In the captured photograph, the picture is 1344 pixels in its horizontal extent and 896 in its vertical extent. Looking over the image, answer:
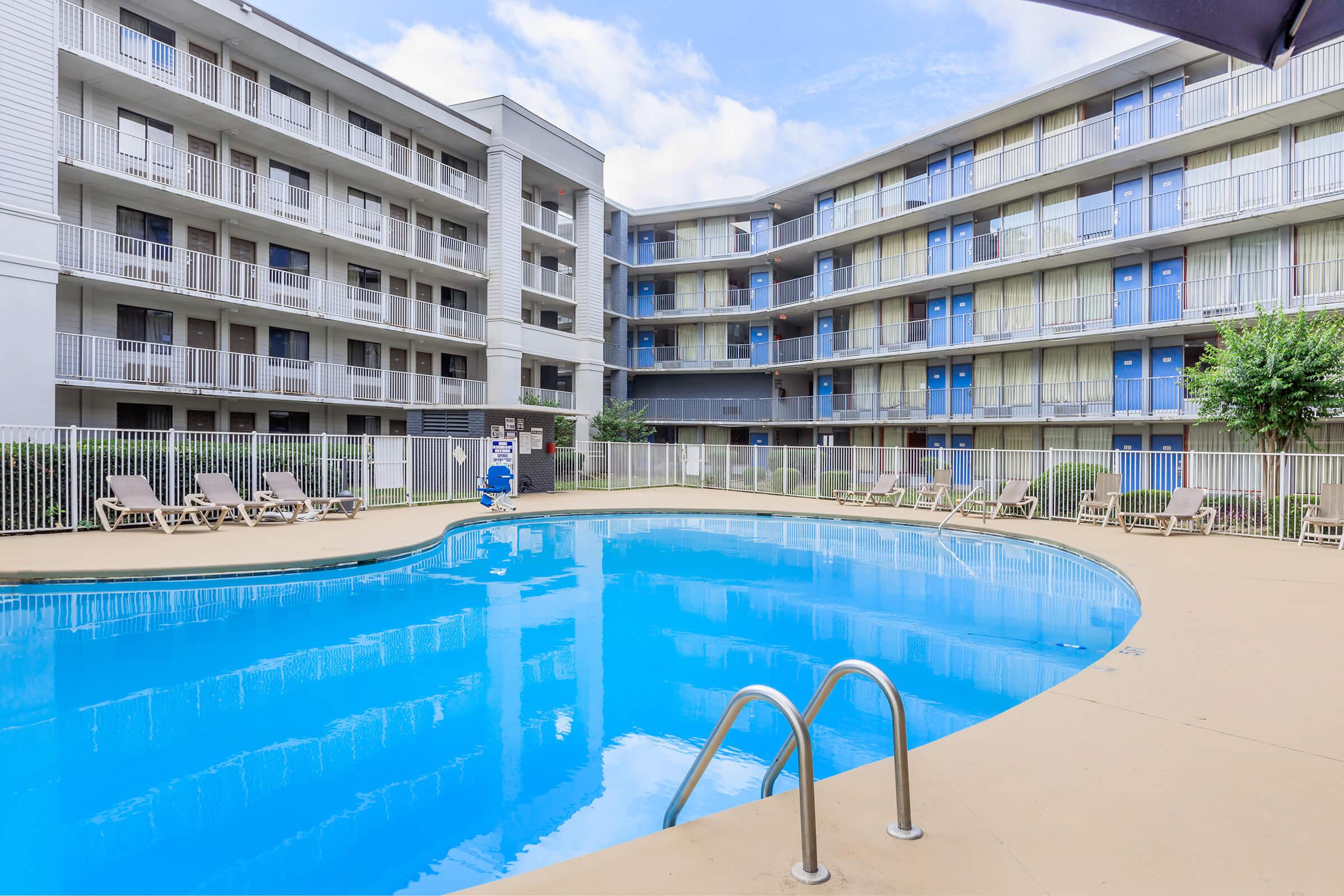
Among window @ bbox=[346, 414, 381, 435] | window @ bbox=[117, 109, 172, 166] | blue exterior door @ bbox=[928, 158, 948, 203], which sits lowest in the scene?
window @ bbox=[346, 414, 381, 435]

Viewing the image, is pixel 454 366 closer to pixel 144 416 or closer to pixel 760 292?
pixel 144 416

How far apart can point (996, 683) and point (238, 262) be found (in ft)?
73.5

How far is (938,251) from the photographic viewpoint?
2648 cm

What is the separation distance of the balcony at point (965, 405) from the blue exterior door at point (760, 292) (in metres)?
4.14

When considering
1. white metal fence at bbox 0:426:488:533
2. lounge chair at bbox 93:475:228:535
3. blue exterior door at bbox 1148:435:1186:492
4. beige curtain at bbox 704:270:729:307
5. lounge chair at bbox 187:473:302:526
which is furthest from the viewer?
beige curtain at bbox 704:270:729:307

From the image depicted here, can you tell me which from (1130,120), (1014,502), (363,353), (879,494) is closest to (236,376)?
(363,353)

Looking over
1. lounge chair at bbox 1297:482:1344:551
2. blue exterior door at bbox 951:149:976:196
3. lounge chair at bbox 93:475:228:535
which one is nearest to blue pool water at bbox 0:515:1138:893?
lounge chair at bbox 93:475:228:535

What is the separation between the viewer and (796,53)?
34812mm

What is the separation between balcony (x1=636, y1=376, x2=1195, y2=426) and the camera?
2138 cm

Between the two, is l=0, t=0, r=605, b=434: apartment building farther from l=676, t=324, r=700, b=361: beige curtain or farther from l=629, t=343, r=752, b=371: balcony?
l=676, t=324, r=700, b=361: beige curtain

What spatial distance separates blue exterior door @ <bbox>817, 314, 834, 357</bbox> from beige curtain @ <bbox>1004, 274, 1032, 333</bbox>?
7.10 meters

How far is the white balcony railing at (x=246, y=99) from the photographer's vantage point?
704 inches

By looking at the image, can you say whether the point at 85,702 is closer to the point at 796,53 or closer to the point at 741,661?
the point at 741,661

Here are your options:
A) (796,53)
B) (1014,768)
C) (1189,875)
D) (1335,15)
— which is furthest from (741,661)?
(796,53)
